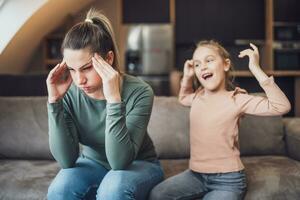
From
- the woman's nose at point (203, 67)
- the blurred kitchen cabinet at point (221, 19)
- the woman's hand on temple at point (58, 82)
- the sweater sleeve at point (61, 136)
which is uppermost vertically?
the blurred kitchen cabinet at point (221, 19)

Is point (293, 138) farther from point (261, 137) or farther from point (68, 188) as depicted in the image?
point (68, 188)

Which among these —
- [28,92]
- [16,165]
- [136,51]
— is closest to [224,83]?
[16,165]

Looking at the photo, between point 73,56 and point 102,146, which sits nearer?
point 73,56

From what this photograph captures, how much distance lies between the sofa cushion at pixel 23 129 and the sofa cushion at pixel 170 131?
547 millimetres

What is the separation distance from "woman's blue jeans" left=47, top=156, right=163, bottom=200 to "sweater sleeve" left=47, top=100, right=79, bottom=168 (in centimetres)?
4

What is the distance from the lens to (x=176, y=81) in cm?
390

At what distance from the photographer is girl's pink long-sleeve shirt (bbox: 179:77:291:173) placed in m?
1.43

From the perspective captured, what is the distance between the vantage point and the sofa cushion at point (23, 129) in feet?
6.43

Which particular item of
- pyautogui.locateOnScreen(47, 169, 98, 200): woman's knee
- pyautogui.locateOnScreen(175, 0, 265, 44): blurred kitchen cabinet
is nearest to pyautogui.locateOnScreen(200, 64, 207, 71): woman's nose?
pyautogui.locateOnScreen(47, 169, 98, 200): woman's knee

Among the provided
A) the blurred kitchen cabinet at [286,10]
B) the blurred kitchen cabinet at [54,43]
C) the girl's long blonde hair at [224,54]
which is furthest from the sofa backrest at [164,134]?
the blurred kitchen cabinet at [286,10]

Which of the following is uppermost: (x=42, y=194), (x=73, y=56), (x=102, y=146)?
(x=73, y=56)

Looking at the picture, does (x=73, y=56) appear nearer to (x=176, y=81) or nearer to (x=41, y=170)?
(x=41, y=170)

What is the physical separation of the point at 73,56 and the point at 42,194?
576mm

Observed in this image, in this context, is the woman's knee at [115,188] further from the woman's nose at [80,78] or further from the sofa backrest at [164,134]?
the sofa backrest at [164,134]
